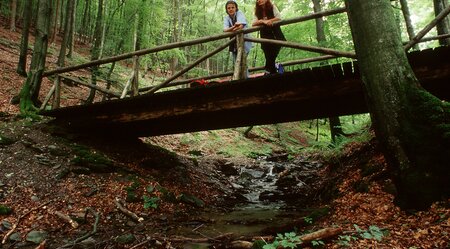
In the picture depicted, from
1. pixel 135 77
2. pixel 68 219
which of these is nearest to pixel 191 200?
pixel 68 219

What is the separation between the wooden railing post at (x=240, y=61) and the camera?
679 centimetres

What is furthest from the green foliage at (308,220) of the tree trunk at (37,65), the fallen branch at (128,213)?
the tree trunk at (37,65)

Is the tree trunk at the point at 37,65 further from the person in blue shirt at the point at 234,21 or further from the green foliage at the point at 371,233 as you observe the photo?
the green foliage at the point at 371,233

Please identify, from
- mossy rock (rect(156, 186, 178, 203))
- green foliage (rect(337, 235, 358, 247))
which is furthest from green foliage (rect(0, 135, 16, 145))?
green foliage (rect(337, 235, 358, 247))

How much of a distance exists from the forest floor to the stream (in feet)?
0.92

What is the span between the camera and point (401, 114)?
4340 mm

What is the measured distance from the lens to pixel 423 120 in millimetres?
4328

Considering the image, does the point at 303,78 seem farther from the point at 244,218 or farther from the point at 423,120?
the point at 244,218

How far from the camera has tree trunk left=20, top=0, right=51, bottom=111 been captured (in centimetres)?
980

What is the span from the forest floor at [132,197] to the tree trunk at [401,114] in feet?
1.17

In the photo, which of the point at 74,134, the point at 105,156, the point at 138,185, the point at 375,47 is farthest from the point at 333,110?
the point at 74,134

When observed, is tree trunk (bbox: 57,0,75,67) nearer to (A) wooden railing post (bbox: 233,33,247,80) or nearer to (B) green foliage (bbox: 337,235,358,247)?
(A) wooden railing post (bbox: 233,33,247,80)

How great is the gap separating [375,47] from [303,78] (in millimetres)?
1709

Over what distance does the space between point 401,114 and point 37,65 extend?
10224mm
